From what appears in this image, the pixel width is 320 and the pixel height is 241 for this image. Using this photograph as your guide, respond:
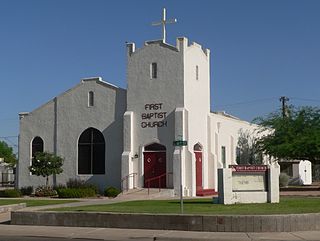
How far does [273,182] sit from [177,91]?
44.9 feet

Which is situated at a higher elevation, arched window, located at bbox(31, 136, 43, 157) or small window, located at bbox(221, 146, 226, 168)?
arched window, located at bbox(31, 136, 43, 157)

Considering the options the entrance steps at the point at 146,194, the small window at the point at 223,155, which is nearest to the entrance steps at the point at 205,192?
the entrance steps at the point at 146,194

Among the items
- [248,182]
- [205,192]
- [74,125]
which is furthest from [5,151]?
[248,182]

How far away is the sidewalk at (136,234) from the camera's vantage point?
680 inches

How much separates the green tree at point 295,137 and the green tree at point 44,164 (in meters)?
16.1

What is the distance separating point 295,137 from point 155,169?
1204cm

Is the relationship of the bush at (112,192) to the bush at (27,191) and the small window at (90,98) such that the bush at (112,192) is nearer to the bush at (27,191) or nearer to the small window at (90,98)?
the small window at (90,98)

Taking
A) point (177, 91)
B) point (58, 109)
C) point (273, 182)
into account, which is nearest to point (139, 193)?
point (177, 91)

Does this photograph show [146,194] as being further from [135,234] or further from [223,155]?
[135,234]

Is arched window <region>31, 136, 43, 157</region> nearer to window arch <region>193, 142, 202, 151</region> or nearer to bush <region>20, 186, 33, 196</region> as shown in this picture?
bush <region>20, 186, 33, 196</region>

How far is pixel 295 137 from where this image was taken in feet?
143

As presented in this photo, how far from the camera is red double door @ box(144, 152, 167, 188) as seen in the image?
3722cm

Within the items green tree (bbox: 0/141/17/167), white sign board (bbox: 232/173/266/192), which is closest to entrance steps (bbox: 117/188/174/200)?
white sign board (bbox: 232/173/266/192)

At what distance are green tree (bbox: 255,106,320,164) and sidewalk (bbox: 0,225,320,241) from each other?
23.9m
